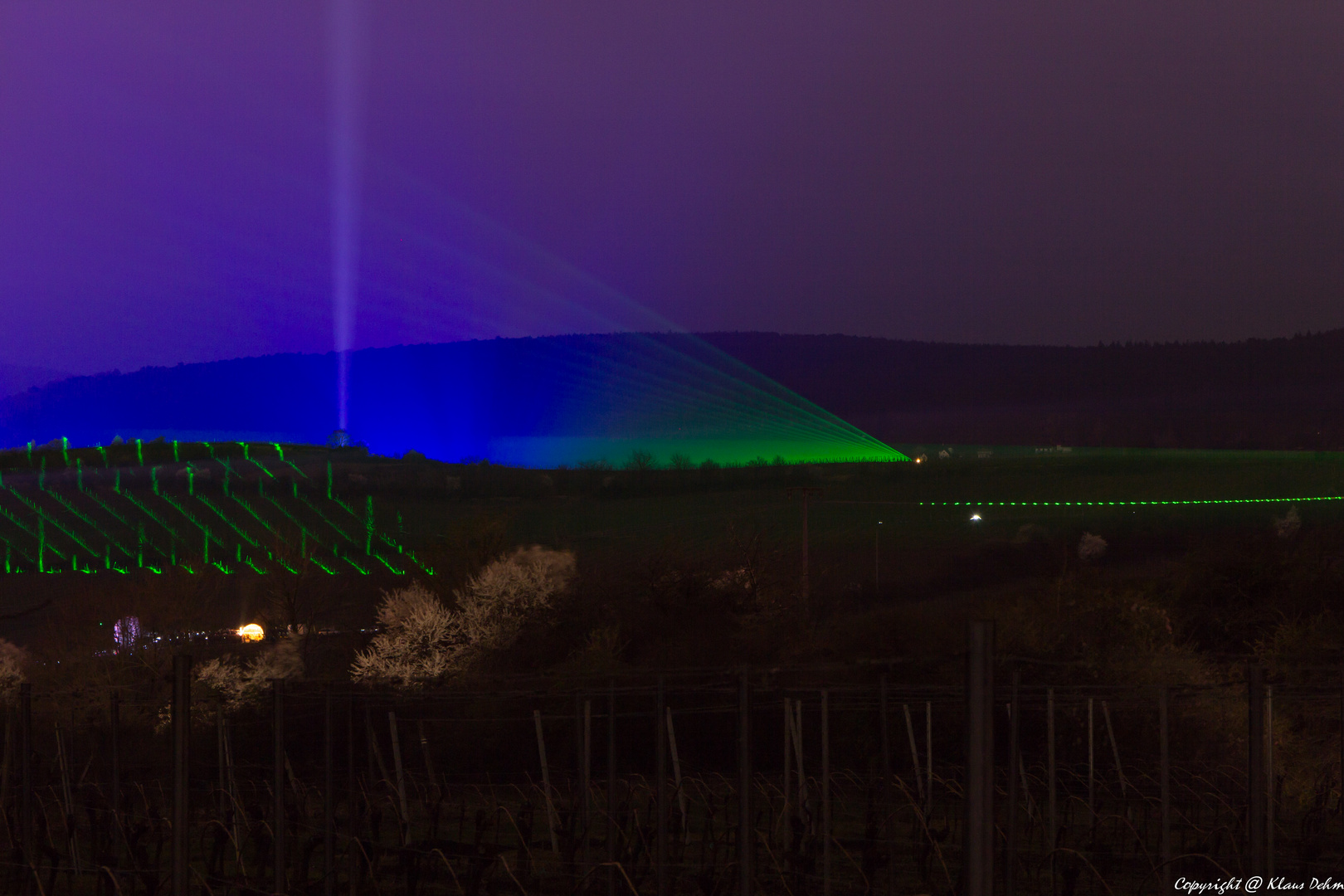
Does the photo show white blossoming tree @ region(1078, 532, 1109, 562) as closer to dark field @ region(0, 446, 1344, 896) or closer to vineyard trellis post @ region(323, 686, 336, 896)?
dark field @ region(0, 446, 1344, 896)

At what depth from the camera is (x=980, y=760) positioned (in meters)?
3.31

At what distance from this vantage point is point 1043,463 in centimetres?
8400

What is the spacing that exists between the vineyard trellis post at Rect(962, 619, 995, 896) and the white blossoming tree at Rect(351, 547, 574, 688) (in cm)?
3849

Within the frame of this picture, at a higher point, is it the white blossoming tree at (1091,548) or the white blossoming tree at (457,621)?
the white blossoming tree at (1091,548)

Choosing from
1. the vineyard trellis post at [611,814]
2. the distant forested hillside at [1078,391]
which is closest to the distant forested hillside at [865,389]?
the distant forested hillside at [1078,391]

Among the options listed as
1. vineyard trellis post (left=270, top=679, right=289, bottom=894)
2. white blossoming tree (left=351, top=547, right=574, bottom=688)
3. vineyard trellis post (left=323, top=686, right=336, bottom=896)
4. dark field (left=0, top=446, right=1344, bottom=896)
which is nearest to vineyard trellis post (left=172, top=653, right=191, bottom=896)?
dark field (left=0, top=446, right=1344, bottom=896)

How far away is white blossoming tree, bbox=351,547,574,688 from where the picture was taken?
4150cm

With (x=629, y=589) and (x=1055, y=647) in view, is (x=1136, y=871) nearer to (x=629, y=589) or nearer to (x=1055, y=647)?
(x=1055, y=647)

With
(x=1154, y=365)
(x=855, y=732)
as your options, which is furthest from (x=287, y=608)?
(x=1154, y=365)

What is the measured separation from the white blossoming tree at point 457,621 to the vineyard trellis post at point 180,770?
34.7 metres

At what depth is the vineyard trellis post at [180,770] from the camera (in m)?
6.11

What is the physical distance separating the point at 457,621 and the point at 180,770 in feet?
123

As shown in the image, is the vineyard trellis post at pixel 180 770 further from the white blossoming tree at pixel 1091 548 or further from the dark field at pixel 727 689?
the white blossoming tree at pixel 1091 548

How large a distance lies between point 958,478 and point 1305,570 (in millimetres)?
41323
